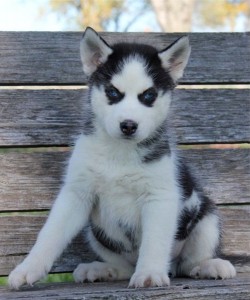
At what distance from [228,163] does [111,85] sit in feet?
3.25

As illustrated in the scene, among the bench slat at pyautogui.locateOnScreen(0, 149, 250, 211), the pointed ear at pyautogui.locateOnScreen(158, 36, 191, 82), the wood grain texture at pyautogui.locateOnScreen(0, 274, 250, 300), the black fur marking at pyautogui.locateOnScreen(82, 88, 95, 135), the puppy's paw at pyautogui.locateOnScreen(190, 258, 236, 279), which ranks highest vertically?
the pointed ear at pyautogui.locateOnScreen(158, 36, 191, 82)

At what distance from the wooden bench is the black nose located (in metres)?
0.70

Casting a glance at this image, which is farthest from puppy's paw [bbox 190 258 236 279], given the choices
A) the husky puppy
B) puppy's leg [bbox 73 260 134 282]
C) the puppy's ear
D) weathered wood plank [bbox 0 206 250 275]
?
the puppy's ear

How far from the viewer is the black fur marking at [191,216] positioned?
9.74ft

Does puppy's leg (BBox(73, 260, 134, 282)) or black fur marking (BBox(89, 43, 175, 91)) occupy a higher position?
black fur marking (BBox(89, 43, 175, 91))

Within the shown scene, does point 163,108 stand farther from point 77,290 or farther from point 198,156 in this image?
point 77,290

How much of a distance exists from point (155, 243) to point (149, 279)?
9.2 inches

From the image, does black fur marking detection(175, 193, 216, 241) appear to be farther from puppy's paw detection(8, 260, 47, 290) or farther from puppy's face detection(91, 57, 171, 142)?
puppy's paw detection(8, 260, 47, 290)

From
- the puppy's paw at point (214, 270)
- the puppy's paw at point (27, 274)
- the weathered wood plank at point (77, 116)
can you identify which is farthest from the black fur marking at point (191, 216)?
the puppy's paw at point (27, 274)

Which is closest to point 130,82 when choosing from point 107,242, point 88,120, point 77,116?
point 88,120

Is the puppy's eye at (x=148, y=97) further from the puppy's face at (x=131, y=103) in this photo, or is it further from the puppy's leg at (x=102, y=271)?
the puppy's leg at (x=102, y=271)

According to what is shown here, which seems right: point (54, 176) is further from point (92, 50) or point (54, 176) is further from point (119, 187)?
point (92, 50)

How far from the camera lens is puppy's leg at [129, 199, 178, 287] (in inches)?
97.3

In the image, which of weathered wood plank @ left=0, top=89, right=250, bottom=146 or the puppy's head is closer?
the puppy's head
